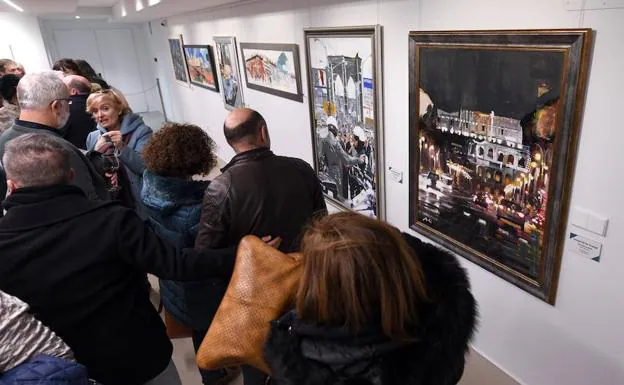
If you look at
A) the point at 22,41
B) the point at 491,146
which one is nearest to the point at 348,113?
the point at 491,146

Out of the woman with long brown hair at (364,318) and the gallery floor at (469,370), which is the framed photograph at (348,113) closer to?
the gallery floor at (469,370)

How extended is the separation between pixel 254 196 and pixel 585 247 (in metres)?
1.44

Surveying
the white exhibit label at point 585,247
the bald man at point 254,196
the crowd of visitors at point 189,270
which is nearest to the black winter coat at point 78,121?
the crowd of visitors at point 189,270

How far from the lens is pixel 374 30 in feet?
8.00

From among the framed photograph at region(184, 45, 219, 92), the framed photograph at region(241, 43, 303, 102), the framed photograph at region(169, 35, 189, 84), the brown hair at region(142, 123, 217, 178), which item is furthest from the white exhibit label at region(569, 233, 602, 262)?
the framed photograph at region(169, 35, 189, 84)

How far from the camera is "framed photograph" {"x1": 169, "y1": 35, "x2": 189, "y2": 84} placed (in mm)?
7270

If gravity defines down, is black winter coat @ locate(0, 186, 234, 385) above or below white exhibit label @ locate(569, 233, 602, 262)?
above

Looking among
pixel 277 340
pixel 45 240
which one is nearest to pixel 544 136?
pixel 277 340

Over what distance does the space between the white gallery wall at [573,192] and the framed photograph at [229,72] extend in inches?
68.3

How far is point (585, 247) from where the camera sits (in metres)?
1.70

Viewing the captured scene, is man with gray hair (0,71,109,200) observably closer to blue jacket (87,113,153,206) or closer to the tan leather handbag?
blue jacket (87,113,153,206)

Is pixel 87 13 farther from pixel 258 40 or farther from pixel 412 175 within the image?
pixel 412 175

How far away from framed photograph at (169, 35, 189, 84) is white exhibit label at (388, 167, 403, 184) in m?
5.74

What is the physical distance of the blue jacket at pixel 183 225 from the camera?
1.78 m
